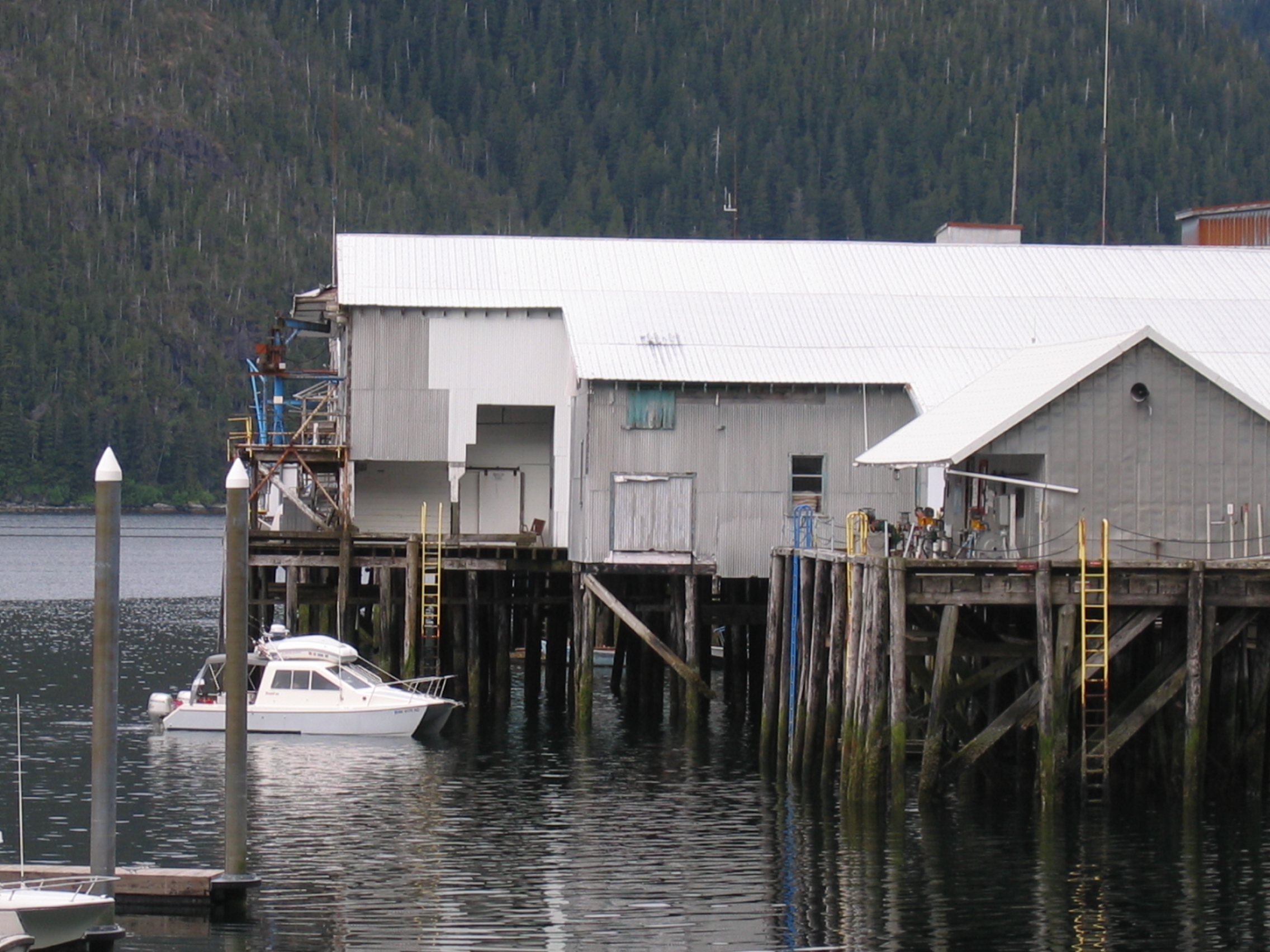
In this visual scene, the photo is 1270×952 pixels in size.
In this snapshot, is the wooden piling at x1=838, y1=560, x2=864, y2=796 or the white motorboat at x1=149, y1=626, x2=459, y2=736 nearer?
the wooden piling at x1=838, y1=560, x2=864, y2=796

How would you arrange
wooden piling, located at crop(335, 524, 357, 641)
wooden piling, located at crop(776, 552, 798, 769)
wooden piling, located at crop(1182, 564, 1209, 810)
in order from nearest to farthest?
wooden piling, located at crop(1182, 564, 1209, 810) < wooden piling, located at crop(776, 552, 798, 769) < wooden piling, located at crop(335, 524, 357, 641)

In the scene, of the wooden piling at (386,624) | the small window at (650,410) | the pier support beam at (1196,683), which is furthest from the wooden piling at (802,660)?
the wooden piling at (386,624)

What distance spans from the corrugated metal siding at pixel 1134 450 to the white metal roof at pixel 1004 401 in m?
0.22

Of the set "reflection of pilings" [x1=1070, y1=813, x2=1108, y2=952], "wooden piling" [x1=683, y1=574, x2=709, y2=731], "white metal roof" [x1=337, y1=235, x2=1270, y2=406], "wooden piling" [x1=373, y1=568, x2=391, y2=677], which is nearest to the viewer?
"reflection of pilings" [x1=1070, y1=813, x2=1108, y2=952]

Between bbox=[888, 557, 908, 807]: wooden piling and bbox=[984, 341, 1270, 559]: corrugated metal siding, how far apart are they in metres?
4.19

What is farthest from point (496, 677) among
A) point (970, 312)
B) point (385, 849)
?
point (385, 849)

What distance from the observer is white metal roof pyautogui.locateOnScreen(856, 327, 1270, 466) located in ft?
119

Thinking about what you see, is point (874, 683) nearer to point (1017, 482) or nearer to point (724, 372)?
point (1017, 482)

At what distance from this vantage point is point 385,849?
104ft

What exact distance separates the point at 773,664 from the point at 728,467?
503cm

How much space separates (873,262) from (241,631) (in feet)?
102

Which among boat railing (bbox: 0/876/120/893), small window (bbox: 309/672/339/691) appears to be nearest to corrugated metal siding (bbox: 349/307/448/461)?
small window (bbox: 309/672/339/691)

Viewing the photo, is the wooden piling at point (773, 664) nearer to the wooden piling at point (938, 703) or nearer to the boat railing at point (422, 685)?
the wooden piling at point (938, 703)

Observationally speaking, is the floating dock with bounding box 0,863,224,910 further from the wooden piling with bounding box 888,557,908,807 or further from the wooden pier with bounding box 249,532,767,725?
the wooden pier with bounding box 249,532,767,725
